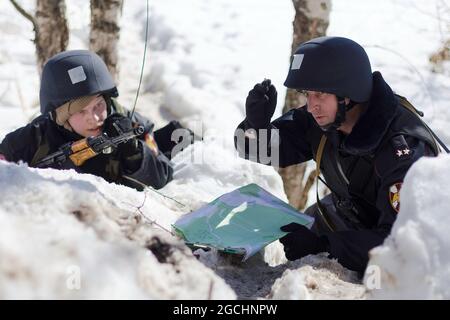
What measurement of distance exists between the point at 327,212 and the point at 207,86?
4983mm

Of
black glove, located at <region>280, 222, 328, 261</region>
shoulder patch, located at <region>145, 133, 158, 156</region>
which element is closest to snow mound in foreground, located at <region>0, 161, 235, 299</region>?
black glove, located at <region>280, 222, 328, 261</region>

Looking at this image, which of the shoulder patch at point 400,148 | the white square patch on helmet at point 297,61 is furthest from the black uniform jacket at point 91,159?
the shoulder patch at point 400,148

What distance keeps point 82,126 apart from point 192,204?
3.22 ft

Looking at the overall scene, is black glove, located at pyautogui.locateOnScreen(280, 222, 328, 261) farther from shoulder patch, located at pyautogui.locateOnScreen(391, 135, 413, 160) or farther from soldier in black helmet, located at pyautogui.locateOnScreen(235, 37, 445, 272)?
shoulder patch, located at pyautogui.locateOnScreen(391, 135, 413, 160)

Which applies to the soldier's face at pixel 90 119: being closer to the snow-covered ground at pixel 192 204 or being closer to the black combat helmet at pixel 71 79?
the black combat helmet at pixel 71 79

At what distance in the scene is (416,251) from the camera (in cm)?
178

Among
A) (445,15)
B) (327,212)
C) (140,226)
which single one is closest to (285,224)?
(327,212)

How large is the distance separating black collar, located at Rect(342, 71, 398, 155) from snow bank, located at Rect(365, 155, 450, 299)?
878mm

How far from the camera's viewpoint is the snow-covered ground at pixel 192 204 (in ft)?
5.73

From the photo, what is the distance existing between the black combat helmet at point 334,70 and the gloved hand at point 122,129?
1.30 m

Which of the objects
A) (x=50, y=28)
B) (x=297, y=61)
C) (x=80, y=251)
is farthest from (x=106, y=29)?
(x=80, y=251)

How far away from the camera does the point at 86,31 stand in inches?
378

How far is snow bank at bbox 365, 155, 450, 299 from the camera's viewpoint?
176 centimetres
